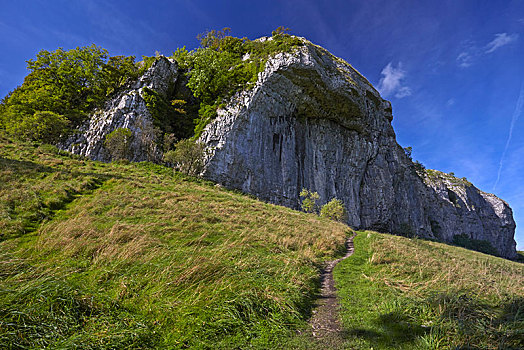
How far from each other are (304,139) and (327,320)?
146 feet

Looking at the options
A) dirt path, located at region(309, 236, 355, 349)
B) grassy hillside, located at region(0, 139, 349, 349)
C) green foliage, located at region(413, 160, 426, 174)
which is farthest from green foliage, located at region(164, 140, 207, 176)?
green foliage, located at region(413, 160, 426, 174)

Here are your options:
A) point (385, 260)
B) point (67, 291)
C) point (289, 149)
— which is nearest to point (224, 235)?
point (67, 291)

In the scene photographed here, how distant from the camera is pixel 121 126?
1303 inches

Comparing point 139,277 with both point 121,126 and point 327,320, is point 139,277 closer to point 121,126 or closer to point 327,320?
point 327,320

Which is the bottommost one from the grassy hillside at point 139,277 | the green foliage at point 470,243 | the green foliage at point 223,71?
the grassy hillside at point 139,277

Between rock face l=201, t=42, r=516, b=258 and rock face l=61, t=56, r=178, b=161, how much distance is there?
9172 mm

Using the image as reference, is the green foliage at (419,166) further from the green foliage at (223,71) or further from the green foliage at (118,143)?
the green foliage at (118,143)

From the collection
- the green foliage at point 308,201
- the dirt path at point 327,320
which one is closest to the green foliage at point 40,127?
the green foliage at point 308,201

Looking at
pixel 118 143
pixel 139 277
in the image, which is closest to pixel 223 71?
pixel 118 143

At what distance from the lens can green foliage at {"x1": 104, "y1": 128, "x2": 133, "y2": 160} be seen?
99.5ft

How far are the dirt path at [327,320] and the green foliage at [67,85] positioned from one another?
4136cm

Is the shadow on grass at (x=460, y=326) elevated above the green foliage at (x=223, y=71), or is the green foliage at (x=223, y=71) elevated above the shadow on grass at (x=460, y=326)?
the green foliage at (x=223, y=71)

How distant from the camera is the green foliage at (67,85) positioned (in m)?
34.0

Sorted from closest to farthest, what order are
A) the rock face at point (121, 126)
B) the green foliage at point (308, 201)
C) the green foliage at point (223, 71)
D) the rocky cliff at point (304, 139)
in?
the rock face at point (121, 126) < the rocky cliff at point (304, 139) < the green foliage at point (308, 201) < the green foliage at point (223, 71)
